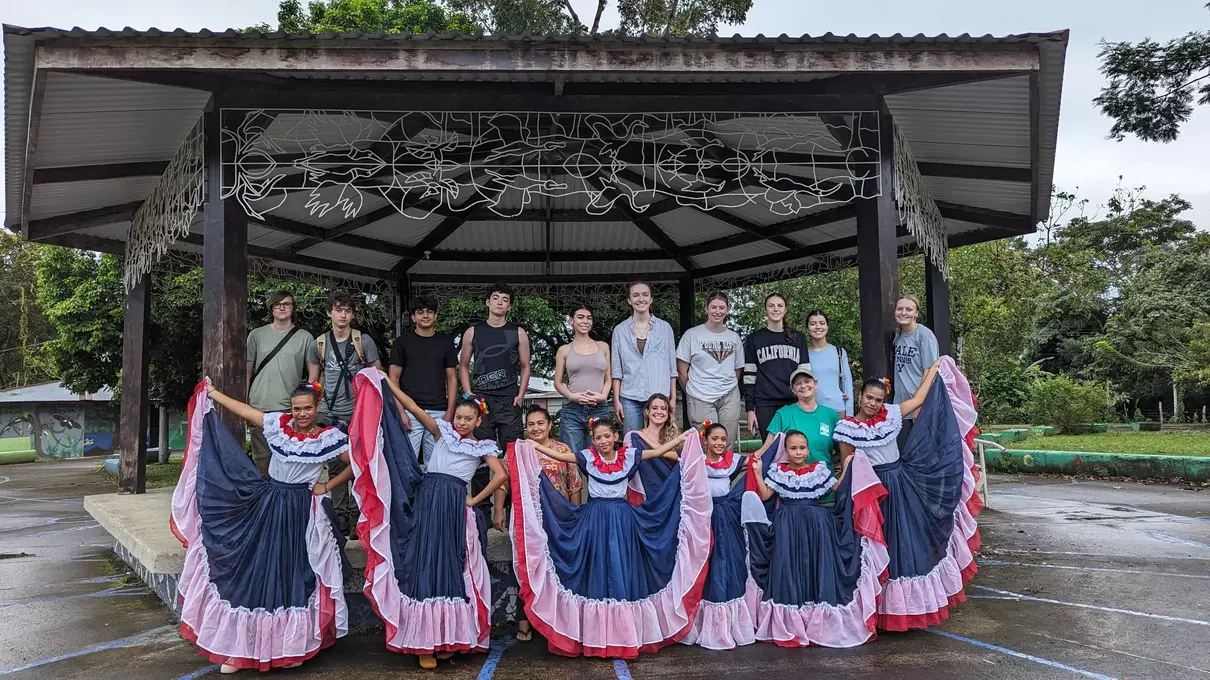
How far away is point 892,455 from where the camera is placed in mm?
4941

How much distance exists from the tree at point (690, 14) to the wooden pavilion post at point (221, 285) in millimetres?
20068

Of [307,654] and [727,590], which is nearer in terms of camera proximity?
[307,654]

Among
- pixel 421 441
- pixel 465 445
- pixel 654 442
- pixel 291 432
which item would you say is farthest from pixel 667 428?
pixel 291 432

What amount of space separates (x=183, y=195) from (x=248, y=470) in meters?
2.52

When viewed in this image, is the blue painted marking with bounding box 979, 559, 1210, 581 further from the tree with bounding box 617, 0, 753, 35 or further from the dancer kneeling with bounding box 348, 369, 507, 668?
the tree with bounding box 617, 0, 753, 35

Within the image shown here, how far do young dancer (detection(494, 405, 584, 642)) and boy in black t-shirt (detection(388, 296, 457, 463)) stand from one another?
3.13 feet

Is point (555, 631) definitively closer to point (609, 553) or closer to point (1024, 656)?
point (609, 553)

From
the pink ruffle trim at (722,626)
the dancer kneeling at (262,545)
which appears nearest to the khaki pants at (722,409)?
the pink ruffle trim at (722,626)

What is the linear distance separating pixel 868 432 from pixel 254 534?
140 inches

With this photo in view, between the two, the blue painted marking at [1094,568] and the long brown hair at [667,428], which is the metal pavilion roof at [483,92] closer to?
the long brown hair at [667,428]

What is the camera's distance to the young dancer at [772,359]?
240 inches

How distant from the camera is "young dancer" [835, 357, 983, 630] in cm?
476

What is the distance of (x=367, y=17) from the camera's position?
21.2m

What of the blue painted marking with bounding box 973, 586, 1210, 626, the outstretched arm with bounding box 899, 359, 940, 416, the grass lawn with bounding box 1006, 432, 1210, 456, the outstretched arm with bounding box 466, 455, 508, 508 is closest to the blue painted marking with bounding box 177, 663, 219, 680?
the outstretched arm with bounding box 466, 455, 508, 508
